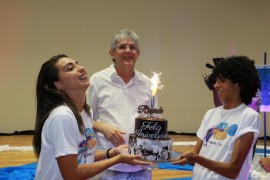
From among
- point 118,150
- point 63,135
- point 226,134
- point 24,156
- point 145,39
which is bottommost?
point 24,156

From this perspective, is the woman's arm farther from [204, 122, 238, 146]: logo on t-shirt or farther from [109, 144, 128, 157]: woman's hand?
[204, 122, 238, 146]: logo on t-shirt

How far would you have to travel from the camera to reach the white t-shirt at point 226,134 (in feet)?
6.23

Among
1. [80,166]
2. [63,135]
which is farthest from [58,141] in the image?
[80,166]

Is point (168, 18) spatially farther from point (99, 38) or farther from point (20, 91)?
point (20, 91)

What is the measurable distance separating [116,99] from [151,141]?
2.17 feet

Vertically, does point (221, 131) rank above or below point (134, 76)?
below

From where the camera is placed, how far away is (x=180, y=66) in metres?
8.00

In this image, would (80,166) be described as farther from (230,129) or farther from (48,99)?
(230,129)

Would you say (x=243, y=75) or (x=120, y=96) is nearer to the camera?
(x=243, y=75)

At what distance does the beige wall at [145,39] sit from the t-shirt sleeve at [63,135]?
19.9 ft

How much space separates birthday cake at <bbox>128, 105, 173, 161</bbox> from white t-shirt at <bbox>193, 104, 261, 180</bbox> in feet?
1.16

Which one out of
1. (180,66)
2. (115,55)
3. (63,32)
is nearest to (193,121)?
(180,66)

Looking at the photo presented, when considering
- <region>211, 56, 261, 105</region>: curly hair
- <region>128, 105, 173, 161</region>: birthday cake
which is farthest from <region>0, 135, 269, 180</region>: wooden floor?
<region>128, 105, 173, 161</region>: birthday cake

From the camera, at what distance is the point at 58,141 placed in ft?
5.30
